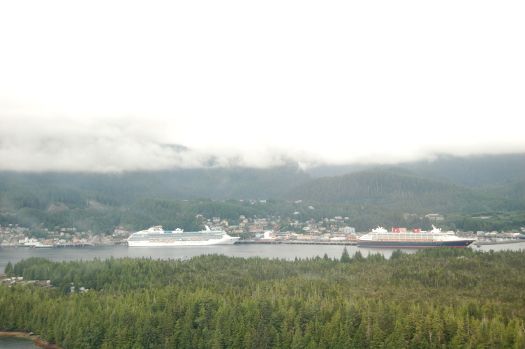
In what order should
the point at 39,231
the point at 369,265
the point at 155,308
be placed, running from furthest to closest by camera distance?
the point at 39,231
the point at 369,265
the point at 155,308

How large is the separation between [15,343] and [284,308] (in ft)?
66.0

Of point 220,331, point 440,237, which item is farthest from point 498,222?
point 220,331

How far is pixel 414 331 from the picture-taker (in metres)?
33.6

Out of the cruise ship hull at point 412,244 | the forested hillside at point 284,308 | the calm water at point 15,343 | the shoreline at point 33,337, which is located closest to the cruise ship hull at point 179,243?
the cruise ship hull at point 412,244

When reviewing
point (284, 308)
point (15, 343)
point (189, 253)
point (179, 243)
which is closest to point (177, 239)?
point (179, 243)

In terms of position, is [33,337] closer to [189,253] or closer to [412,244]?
[189,253]

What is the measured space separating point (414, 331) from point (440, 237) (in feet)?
256

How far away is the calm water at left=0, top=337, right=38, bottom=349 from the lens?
131 feet

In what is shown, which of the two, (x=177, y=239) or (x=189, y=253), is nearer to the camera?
(x=189, y=253)

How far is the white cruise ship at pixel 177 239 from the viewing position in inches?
4889

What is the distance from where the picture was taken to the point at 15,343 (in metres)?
40.8

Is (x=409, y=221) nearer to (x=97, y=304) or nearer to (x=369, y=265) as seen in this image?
(x=369, y=265)

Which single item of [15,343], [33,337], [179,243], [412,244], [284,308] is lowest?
[15,343]

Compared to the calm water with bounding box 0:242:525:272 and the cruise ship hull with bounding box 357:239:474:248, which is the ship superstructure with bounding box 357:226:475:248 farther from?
the calm water with bounding box 0:242:525:272
